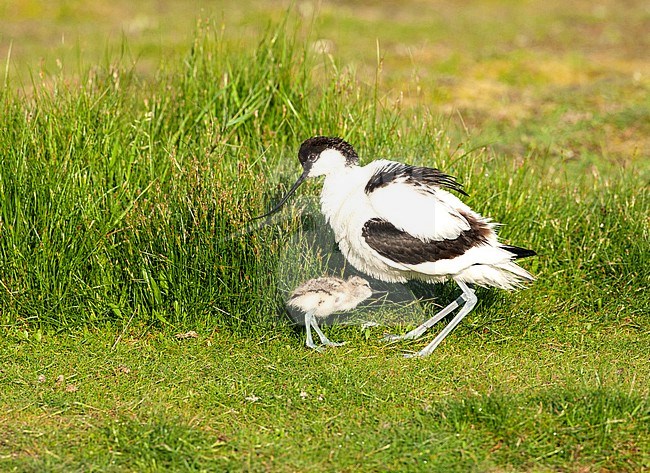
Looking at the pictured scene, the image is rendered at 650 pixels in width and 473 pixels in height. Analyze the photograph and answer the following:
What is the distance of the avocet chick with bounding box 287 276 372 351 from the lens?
542cm

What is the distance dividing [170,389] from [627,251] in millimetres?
3315

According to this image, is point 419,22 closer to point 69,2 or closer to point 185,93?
point 69,2

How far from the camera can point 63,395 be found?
4.86 m

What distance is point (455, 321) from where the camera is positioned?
17.9ft

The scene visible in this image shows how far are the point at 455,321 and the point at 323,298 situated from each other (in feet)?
2.73

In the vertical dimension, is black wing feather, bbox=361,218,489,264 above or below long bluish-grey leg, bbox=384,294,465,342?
above

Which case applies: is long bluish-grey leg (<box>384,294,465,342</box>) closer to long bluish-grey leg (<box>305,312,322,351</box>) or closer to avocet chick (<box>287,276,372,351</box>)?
avocet chick (<box>287,276,372,351</box>)

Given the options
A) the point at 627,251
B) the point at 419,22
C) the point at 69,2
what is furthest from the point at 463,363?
the point at 69,2

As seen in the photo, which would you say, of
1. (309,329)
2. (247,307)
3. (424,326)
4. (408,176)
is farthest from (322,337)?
(408,176)

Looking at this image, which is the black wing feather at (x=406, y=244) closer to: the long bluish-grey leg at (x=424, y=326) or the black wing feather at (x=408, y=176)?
the black wing feather at (x=408, y=176)

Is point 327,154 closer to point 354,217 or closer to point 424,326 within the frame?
point 354,217

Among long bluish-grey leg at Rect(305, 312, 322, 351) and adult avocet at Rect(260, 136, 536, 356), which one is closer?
adult avocet at Rect(260, 136, 536, 356)

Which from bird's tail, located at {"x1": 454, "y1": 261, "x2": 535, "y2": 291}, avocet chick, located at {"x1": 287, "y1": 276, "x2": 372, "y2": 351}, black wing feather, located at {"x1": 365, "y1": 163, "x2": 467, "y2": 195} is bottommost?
avocet chick, located at {"x1": 287, "y1": 276, "x2": 372, "y2": 351}

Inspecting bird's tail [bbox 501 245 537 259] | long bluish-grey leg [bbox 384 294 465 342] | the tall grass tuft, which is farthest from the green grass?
bird's tail [bbox 501 245 537 259]
